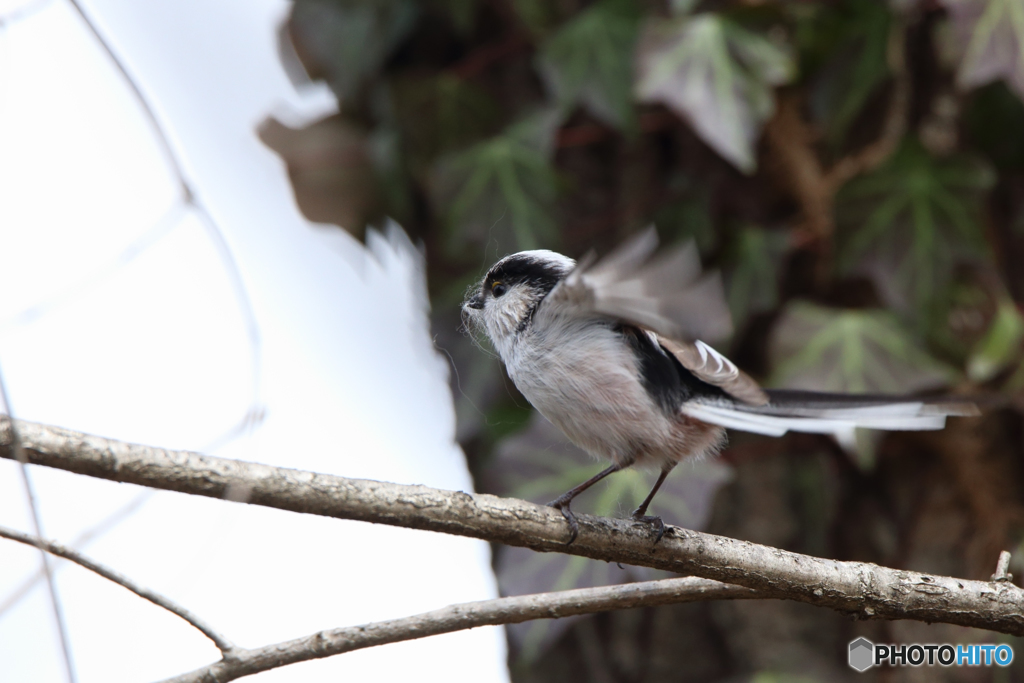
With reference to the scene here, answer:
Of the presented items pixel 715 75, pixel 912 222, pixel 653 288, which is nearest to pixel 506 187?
pixel 715 75

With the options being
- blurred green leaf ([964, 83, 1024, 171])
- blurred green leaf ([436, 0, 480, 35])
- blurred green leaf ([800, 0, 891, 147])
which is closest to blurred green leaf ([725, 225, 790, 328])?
blurred green leaf ([800, 0, 891, 147])

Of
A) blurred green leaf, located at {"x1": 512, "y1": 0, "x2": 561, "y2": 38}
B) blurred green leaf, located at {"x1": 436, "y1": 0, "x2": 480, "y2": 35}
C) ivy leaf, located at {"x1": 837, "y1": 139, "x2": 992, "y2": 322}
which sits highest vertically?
blurred green leaf, located at {"x1": 436, "y1": 0, "x2": 480, "y2": 35}

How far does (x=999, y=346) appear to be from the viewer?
199 cm

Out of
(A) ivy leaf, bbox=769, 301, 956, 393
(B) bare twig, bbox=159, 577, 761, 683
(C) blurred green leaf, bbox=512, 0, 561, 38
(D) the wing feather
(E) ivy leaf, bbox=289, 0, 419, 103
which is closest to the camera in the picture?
(D) the wing feather

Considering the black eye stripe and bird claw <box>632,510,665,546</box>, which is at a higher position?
the black eye stripe

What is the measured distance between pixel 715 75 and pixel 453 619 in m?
1.33

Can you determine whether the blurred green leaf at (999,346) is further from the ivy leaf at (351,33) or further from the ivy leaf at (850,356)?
the ivy leaf at (351,33)

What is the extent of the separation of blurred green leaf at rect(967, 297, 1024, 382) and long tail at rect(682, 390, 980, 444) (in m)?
0.96

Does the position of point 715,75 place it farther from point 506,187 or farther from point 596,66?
point 506,187

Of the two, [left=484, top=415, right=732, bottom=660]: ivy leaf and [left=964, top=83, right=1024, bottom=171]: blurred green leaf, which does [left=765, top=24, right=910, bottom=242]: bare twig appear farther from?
[left=484, top=415, right=732, bottom=660]: ivy leaf

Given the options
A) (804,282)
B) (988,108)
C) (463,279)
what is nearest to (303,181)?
(463,279)

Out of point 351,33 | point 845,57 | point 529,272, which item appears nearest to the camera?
point 529,272

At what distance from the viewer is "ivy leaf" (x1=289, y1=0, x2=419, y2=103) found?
2330 millimetres

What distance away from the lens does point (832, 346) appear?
1.89m
